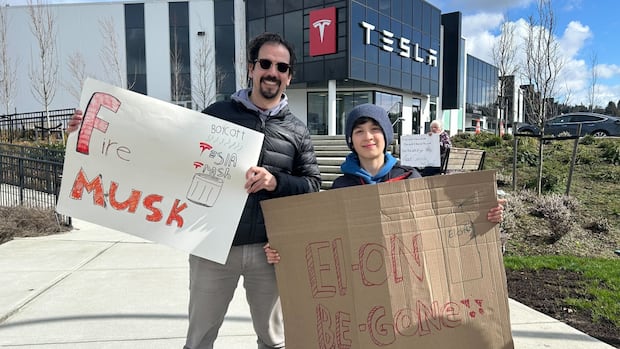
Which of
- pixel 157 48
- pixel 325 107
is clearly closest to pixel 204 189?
pixel 325 107

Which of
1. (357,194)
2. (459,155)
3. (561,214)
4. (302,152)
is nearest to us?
(357,194)

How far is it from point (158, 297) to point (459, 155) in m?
7.47

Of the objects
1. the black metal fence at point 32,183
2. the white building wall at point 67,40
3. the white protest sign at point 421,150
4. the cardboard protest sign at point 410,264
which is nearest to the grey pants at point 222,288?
the cardboard protest sign at point 410,264

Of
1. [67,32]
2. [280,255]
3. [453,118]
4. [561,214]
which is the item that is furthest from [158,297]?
[453,118]

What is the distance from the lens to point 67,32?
28141 mm

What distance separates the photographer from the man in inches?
81.1

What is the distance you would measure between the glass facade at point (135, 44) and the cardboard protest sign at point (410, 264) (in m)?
28.7

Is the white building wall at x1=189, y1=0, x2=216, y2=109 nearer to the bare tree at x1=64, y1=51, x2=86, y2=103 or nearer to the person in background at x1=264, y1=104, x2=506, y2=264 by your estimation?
the bare tree at x1=64, y1=51, x2=86, y2=103

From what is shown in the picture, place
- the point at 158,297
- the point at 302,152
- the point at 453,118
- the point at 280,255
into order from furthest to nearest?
the point at 453,118, the point at 158,297, the point at 302,152, the point at 280,255

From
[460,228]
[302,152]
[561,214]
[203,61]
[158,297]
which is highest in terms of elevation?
[203,61]

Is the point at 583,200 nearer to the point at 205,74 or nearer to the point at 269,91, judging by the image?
the point at 269,91

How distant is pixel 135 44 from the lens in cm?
2788

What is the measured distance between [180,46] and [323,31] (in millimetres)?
11159

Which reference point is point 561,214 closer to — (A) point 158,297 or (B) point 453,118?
(A) point 158,297
